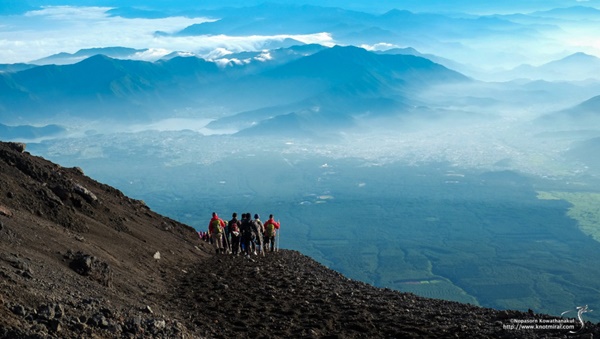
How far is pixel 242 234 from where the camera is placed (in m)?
27.8

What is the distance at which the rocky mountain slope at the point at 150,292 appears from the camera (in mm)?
12805

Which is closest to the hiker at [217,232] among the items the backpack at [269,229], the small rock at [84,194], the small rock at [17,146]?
the backpack at [269,229]

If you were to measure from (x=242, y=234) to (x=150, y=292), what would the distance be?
10.2 m

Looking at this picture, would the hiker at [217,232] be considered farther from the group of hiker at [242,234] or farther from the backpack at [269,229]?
the backpack at [269,229]

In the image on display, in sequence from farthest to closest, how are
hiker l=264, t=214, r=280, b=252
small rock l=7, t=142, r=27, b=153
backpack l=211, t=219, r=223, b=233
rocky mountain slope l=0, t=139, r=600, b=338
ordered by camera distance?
hiker l=264, t=214, r=280, b=252 → backpack l=211, t=219, r=223, b=233 → small rock l=7, t=142, r=27, b=153 → rocky mountain slope l=0, t=139, r=600, b=338

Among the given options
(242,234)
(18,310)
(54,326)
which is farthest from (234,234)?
(54,326)

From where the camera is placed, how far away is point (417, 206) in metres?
157

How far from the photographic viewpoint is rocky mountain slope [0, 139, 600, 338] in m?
12.8

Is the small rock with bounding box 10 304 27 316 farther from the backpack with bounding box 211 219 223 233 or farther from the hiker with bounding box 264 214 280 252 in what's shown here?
the hiker with bounding box 264 214 280 252

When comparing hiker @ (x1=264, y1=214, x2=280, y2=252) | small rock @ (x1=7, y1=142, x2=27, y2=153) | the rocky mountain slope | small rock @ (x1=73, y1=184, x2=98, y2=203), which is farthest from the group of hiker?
small rock @ (x1=7, y1=142, x2=27, y2=153)

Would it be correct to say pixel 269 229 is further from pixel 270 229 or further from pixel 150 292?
pixel 150 292

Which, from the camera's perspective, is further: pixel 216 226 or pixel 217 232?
pixel 217 232

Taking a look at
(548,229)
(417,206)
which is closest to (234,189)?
(417,206)

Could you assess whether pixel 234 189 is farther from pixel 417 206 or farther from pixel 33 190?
pixel 33 190
